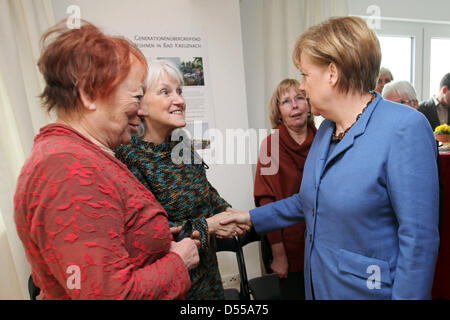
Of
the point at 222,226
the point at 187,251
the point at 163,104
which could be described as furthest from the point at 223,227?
the point at 163,104

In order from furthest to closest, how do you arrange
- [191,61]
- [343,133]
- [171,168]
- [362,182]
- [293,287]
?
[191,61], [293,287], [171,168], [343,133], [362,182]

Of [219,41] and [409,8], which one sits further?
[409,8]

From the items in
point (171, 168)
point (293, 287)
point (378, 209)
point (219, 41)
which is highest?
→ point (219, 41)

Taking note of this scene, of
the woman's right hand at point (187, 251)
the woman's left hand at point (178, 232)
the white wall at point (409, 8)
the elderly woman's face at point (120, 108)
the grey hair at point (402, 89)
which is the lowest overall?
the woman's left hand at point (178, 232)

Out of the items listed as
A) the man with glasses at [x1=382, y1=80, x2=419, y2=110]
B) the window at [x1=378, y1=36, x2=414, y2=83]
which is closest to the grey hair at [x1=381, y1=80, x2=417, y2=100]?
the man with glasses at [x1=382, y1=80, x2=419, y2=110]

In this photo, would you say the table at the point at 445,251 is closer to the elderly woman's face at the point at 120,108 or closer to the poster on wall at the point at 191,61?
the poster on wall at the point at 191,61

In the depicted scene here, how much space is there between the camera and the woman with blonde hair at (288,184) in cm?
162

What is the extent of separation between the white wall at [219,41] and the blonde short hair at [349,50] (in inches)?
47.3

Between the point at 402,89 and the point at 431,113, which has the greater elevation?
the point at 402,89

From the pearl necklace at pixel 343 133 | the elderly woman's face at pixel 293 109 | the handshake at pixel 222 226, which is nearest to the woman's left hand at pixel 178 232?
the handshake at pixel 222 226

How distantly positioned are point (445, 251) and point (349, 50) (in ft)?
4.98

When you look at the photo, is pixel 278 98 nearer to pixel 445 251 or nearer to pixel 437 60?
pixel 445 251

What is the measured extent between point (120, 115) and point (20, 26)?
146cm

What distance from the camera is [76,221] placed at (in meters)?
0.56
